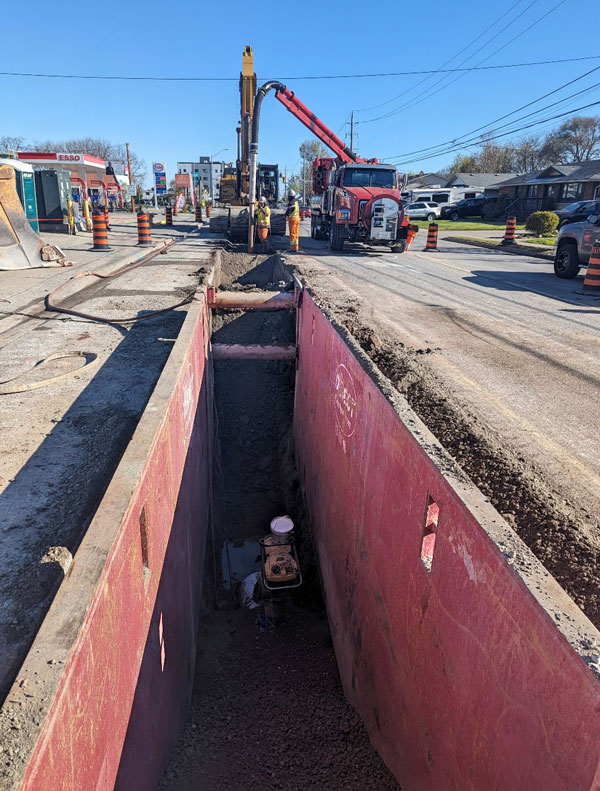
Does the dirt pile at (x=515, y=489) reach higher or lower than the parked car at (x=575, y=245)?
lower

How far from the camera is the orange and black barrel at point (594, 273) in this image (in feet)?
37.9

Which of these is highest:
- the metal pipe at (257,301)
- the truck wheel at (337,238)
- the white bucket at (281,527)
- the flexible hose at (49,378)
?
the truck wheel at (337,238)

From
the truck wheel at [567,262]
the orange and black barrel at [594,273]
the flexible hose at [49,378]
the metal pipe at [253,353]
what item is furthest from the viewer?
the truck wheel at [567,262]

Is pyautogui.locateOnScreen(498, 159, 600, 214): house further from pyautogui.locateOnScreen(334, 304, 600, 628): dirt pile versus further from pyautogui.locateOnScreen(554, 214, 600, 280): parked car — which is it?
pyautogui.locateOnScreen(334, 304, 600, 628): dirt pile

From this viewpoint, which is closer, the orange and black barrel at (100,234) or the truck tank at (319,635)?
the truck tank at (319,635)

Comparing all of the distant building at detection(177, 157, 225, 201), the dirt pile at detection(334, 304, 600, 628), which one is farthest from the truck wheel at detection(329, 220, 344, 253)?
the distant building at detection(177, 157, 225, 201)

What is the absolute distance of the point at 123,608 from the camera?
111 inches

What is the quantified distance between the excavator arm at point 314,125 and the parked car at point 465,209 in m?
29.1

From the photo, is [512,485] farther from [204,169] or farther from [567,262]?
[204,169]

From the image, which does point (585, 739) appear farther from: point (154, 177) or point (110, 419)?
point (154, 177)

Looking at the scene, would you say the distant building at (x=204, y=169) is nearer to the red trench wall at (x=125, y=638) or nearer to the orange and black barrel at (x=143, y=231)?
the orange and black barrel at (x=143, y=231)

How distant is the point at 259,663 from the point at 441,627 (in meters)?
3.26

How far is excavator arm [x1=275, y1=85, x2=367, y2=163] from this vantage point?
70.7 feet

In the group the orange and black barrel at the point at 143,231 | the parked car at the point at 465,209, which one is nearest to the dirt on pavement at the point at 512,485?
the orange and black barrel at the point at 143,231
